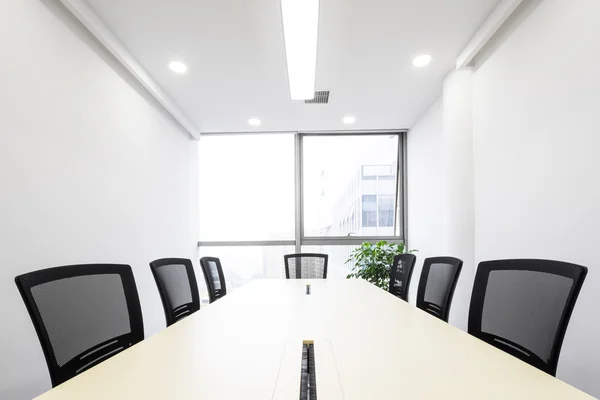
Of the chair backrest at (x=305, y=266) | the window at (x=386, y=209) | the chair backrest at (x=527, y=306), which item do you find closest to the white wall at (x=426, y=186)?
the window at (x=386, y=209)

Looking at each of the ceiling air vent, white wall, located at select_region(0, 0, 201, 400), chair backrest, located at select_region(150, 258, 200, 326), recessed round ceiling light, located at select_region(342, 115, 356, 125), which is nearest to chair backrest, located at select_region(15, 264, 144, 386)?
chair backrest, located at select_region(150, 258, 200, 326)

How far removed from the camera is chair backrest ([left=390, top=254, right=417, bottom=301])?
2715 millimetres

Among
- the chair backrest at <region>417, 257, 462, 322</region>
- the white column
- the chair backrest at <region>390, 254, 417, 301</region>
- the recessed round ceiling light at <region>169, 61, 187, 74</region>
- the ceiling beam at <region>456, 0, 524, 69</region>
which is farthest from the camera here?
the recessed round ceiling light at <region>169, 61, 187, 74</region>

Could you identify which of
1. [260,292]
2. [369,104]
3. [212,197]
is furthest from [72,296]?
[212,197]

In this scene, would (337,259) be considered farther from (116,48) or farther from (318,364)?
(318,364)

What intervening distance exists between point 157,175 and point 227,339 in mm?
3336

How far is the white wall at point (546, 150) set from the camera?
1848mm

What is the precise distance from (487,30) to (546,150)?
3.88 ft

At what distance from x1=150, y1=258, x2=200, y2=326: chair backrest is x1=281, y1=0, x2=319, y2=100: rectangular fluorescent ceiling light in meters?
1.89

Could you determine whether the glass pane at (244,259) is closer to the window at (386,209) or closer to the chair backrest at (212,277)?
the window at (386,209)

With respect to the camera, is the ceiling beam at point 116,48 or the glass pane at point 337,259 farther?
the glass pane at point 337,259

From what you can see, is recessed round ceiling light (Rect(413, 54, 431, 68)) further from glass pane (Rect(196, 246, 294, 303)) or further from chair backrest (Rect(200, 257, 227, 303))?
glass pane (Rect(196, 246, 294, 303))

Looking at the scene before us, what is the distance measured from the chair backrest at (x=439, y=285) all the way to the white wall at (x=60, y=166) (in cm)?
270

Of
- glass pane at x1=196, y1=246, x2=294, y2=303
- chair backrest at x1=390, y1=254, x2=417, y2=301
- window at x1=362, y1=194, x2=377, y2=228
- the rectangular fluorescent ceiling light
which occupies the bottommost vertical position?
glass pane at x1=196, y1=246, x2=294, y2=303
